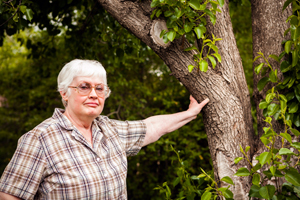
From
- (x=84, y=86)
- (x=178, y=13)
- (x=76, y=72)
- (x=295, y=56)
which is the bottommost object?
(x=295, y=56)

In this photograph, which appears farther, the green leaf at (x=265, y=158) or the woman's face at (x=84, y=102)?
the woman's face at (x=84, y=102)

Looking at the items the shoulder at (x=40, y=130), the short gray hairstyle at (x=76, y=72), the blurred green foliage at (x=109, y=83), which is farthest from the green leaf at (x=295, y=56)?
the blurred green foliage at (x=109, y=83)

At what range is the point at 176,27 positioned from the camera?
1788 millimetres

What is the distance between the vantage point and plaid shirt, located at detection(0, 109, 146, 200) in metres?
1.60

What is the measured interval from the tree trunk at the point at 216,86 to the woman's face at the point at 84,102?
0.57m

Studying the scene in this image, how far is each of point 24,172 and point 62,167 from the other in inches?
8.7

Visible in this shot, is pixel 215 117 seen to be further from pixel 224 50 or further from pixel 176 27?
pixel 176 27

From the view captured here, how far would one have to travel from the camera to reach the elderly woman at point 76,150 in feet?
5.30

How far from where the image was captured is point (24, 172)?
1.60 metres

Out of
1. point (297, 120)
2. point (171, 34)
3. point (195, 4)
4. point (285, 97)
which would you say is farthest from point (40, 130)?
point (297, 120)

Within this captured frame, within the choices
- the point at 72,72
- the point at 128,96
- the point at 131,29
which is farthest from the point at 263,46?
the point at 128,96

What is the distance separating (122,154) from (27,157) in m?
0.68

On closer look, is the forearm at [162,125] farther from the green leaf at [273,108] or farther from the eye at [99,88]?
the green leaf at [273,108]

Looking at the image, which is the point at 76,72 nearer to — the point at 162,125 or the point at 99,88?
the point at 99,88
